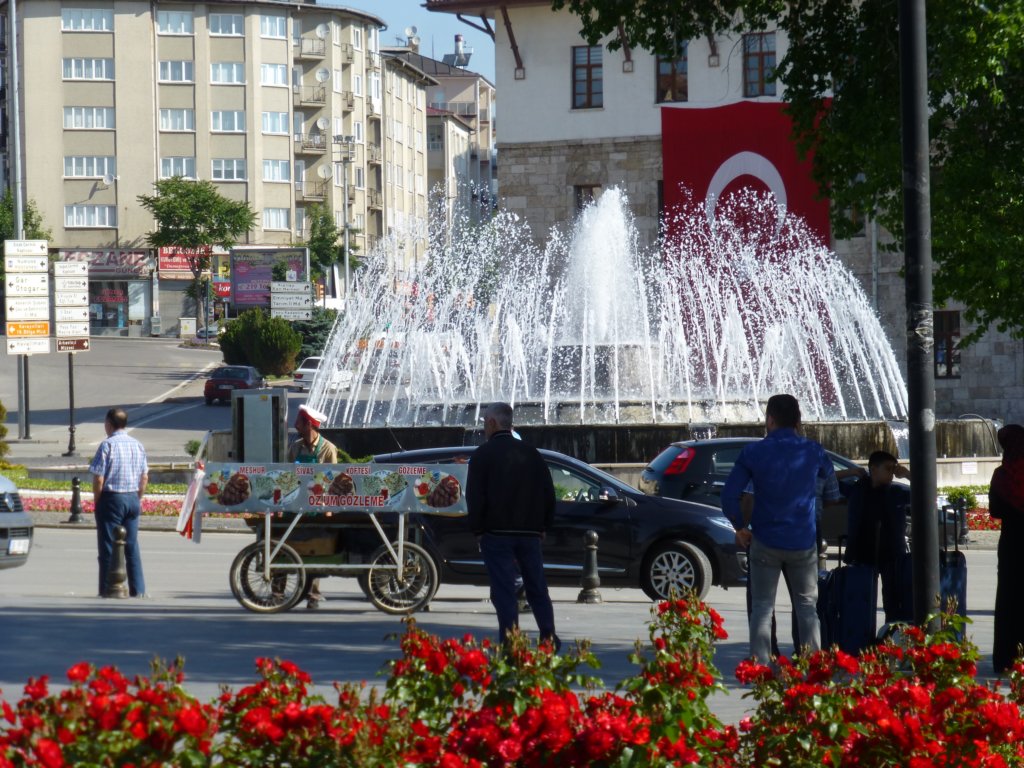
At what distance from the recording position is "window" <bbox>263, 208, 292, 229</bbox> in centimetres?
9338

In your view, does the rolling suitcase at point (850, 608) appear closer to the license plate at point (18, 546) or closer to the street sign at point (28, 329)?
the license plate at point (18, 546)

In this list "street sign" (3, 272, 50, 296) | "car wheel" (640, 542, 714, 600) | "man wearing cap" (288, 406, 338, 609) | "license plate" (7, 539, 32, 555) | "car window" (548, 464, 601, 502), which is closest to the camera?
"license plate" (7, 539, 32, 555)

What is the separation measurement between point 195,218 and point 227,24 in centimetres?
1470

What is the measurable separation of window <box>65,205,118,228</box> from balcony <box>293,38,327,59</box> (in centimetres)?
1547

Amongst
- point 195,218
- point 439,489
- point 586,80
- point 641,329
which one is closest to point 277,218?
point 195,218

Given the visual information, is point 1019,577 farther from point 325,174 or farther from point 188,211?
point 325,174

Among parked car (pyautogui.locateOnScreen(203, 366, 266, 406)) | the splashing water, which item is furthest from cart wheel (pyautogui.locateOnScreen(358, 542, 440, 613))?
parked car (pyautogui.locateOnScreen(203, 366, 266, 406))

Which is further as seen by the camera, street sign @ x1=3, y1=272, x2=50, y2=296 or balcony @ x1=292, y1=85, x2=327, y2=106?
balcony @ x1=292, y1=85, x2=327, y2=106

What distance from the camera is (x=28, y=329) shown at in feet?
117

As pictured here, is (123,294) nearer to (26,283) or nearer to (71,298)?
(71,298)

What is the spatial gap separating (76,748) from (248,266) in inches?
2978

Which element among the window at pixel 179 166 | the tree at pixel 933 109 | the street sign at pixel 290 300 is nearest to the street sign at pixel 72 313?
the street sign at pixel 290 300

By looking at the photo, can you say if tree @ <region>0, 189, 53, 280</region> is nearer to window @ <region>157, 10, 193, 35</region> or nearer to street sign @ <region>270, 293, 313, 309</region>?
window @ <region>157, 10, 193, 35</region>

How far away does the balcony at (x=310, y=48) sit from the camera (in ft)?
314
